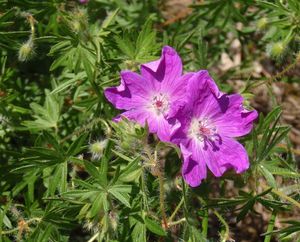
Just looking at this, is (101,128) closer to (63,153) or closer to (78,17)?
(63,153)

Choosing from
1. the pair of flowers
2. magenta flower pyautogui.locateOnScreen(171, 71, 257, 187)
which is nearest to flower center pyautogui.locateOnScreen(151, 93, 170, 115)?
the pair of flowers

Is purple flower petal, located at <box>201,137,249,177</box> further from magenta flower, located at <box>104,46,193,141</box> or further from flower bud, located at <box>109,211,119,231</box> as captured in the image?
flower bud, located at <box>109,211,119,231</box>

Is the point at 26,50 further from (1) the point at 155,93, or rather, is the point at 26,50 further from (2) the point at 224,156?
(2) the point at 224,156

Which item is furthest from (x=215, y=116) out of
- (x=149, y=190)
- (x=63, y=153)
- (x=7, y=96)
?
(x=7, y=96)

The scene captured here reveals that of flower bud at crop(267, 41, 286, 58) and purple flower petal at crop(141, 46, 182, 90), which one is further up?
purple flower petal at crop(141, 46, 182, 90)

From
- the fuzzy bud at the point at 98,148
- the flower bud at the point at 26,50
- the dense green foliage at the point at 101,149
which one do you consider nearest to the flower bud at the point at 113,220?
the dense green foliage at the point at 101,149

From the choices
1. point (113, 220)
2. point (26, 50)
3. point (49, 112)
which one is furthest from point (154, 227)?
point (26, 50)
